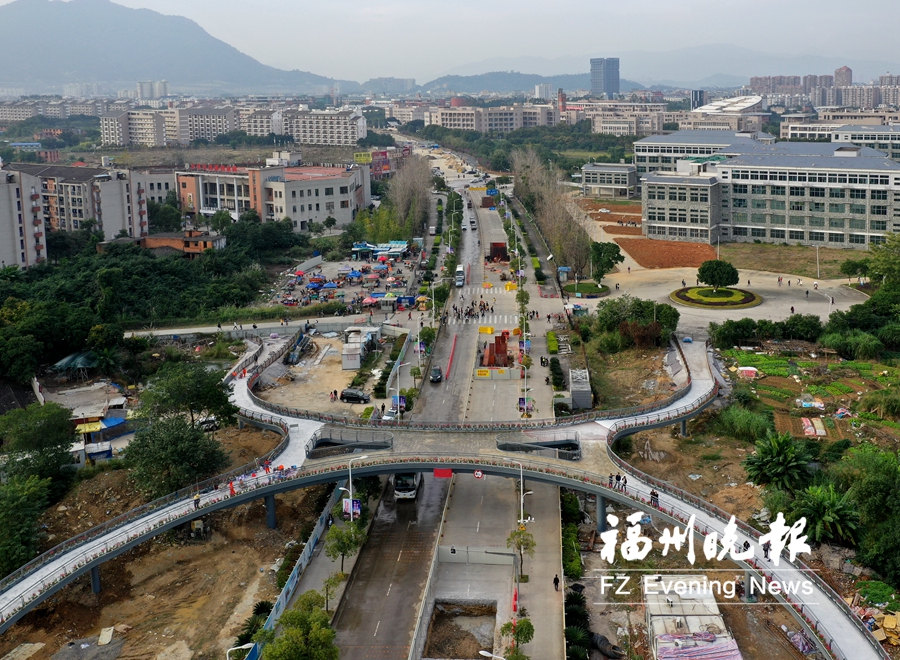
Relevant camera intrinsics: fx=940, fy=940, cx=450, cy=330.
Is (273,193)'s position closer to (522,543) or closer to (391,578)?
(391,578)

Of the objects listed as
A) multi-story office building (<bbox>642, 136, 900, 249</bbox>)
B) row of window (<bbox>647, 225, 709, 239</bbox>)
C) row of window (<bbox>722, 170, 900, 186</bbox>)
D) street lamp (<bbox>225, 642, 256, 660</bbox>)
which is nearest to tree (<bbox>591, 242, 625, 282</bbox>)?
row of window (<bbox>647, 225, 709, 239</bbox>)

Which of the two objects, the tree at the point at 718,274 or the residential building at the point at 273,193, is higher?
the residential building at the point at 273,193

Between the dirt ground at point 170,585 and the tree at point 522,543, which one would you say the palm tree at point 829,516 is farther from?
the dirt ground at point 170,585

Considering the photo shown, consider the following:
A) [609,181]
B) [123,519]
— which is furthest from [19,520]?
[609,181]

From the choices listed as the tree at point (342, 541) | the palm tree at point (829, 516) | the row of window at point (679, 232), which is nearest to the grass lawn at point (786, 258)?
the row of window at point (679, 232)

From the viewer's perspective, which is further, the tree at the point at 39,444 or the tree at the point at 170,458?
the tree at the point at 39,444

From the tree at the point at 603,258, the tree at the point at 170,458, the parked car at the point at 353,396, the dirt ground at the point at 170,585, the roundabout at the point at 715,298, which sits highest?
the tree at the point at 603,258

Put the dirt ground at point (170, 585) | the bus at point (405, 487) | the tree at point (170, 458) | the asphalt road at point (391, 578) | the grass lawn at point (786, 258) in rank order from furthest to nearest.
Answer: the grass lawn at point (786, 258), the bus at point (405, 487), the tree at point (170, 458), the dirt ground at point (170, 585), the asphalt road at point (391, 578)

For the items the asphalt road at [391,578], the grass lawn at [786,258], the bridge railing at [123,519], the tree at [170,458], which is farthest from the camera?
the grass lawn at [786,258]

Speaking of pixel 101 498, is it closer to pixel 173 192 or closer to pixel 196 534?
pixel 196 534
